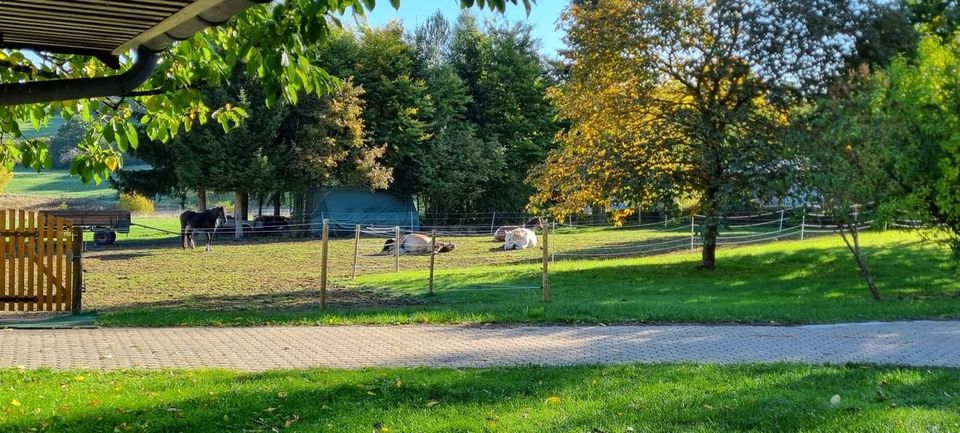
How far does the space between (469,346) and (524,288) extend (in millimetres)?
6794

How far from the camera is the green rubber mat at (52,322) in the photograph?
1076cm

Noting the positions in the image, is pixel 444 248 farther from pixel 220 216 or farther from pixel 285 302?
pixel 285 302

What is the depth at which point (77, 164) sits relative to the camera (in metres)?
5.40

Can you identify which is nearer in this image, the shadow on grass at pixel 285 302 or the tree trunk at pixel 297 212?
the shadow on grass at pixel 285 302

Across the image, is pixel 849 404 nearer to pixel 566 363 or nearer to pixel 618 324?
pixel 566 363

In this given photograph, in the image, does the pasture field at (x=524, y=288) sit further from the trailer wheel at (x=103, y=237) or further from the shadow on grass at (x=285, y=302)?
the trailer wheel at (x=103, y=237)

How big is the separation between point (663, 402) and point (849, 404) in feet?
4.35

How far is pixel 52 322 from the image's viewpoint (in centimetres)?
1118

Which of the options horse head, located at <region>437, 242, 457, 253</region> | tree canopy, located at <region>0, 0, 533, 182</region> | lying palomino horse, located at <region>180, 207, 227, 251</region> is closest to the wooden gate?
tree canopy, located at <region>0, 0, 533, 182</region>

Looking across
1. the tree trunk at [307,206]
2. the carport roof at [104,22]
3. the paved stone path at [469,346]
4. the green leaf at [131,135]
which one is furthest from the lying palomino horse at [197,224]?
the carport roof at [104,22]

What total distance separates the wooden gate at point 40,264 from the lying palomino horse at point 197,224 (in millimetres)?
18488

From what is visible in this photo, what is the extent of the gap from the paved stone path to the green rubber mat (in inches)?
16.0

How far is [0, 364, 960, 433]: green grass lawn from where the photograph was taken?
495 cm

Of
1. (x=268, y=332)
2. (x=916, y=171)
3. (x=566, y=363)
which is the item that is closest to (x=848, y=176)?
(x=916, y=171)
